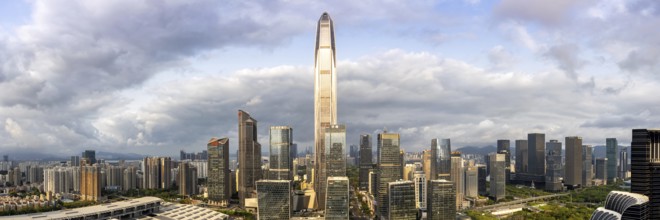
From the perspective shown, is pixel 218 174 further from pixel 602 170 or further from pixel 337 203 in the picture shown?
pixel 602 170

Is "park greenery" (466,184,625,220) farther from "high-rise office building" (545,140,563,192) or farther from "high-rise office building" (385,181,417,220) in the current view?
"high-rise office building" (385,181,417,220)

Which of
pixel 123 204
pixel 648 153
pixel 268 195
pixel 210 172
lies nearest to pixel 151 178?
pixel 210 172

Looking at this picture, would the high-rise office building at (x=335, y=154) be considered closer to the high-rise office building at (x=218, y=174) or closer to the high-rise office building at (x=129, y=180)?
the high-rise office building at (x=218, y=174)

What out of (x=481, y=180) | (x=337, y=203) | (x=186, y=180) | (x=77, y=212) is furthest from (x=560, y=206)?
(x=77, y=212)

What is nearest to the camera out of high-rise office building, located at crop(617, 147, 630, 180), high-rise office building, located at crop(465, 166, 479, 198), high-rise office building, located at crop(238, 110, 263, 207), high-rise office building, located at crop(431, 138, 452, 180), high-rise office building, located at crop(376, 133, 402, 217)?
high-rise office building, located at crop(376, 133, 402, 217)

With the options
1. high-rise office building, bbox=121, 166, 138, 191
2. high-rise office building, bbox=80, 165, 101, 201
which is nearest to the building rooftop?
high-rise office building, bbox=80, 165, 101, 201
